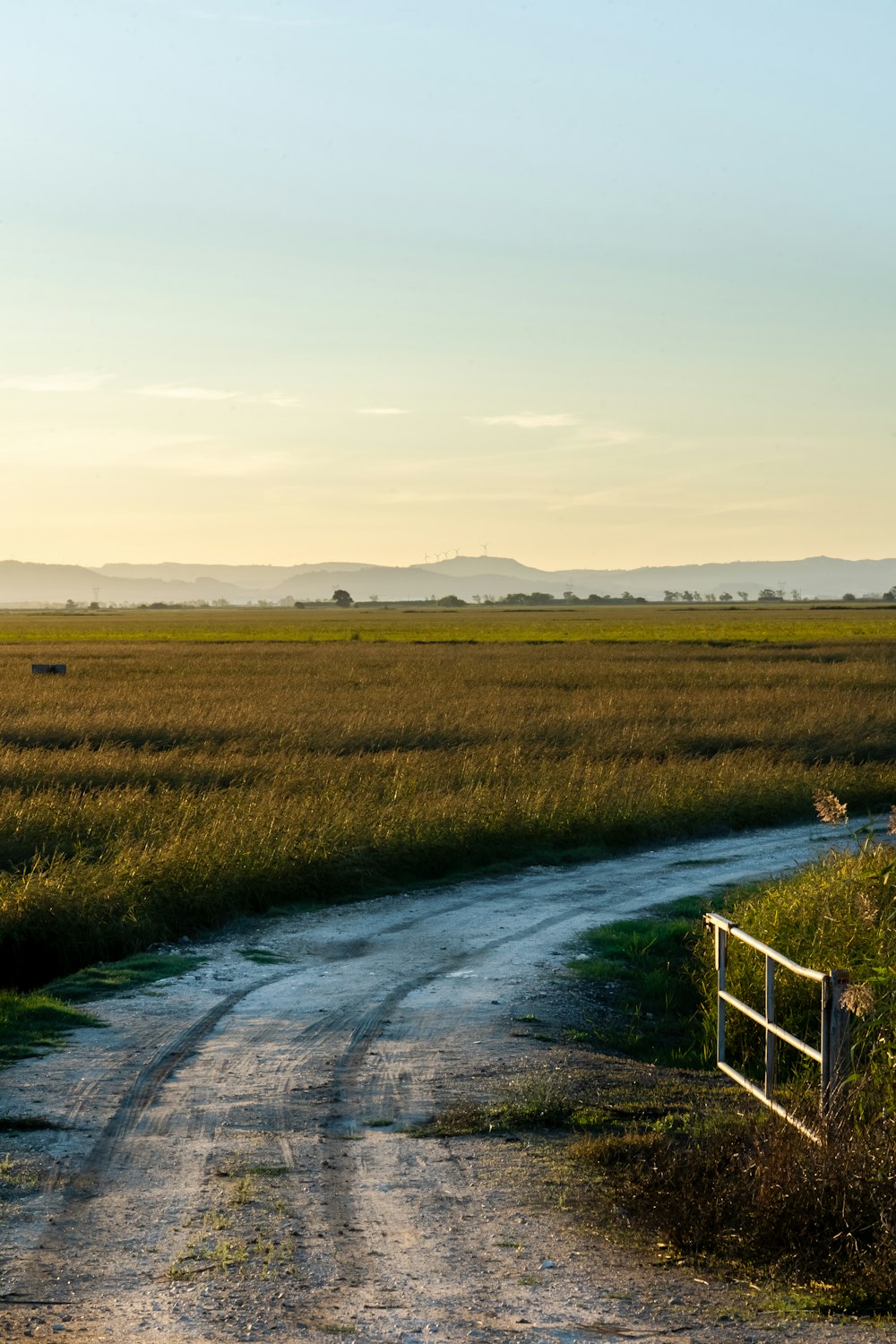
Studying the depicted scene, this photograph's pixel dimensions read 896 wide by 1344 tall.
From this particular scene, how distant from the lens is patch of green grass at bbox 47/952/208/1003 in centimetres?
1155

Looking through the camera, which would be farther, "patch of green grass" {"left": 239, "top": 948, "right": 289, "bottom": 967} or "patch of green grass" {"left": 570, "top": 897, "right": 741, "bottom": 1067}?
"patch of green grass" {"left": 239, "top": 948, "right": 289, "bottom": 967}

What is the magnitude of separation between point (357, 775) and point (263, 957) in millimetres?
10596

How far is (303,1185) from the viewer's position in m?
7.13

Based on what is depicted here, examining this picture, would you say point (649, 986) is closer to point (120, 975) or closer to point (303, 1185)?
point (120, 975)

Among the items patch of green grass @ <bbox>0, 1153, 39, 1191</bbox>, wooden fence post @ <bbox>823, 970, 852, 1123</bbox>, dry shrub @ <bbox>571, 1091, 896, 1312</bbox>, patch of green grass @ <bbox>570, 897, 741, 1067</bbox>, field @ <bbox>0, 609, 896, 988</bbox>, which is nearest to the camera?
dry shrub @ <bbox>571, 1091, 896, 1312</bbox>

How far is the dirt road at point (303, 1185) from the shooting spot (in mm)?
5715

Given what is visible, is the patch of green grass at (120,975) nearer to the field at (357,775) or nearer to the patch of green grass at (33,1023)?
the patch of green grass at (33,1023)

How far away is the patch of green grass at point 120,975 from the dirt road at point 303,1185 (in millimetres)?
378

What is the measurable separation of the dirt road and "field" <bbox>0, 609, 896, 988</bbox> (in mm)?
2932

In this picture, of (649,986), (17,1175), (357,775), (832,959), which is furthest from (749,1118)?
(357,775)

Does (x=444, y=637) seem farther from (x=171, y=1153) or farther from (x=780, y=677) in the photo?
(x=171, y=1153)

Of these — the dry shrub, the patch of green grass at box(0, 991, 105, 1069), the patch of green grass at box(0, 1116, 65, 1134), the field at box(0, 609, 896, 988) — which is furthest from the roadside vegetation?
the field at box(0, 609, 896, 988)

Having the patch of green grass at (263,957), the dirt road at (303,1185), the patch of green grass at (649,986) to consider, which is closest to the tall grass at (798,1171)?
the dirt road at (303,1185)

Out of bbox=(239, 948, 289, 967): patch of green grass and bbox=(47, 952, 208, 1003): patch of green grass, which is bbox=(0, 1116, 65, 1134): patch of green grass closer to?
bbox=(47, 952, 208, 1003): patch of green grass
